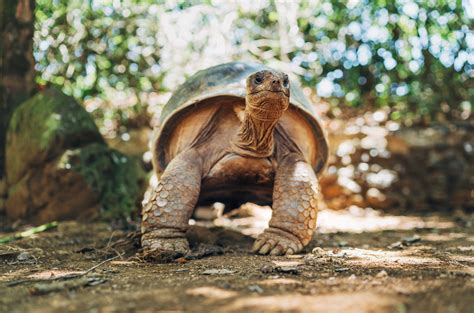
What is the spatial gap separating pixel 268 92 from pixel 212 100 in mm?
741

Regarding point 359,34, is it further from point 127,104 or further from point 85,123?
point 85,123

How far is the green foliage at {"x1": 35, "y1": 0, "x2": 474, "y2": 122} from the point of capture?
275 inches

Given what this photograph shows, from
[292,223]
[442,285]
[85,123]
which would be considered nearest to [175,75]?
[85,123]

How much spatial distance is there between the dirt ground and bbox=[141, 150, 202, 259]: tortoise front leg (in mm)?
156

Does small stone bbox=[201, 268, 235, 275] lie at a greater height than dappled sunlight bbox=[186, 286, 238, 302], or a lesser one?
lesser

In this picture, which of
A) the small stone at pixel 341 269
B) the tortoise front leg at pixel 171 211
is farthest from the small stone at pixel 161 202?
the small stone at pixel 341 269

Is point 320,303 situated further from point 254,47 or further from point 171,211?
point 254,47

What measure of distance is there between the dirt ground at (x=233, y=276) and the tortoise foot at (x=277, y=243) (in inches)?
4.6

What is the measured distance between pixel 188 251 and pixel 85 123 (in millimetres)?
2717

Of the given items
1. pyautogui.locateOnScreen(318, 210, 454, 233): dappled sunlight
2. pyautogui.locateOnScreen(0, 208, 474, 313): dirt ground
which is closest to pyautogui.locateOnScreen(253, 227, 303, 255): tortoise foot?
pyautogui.locateOnScreen(0, 208, 474, 313): dirt ground

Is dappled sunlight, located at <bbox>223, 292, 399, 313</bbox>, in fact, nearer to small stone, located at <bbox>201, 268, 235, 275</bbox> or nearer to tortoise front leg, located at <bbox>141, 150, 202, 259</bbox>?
small stone, located at <bbox>201, 268, 235, 275</bbox>

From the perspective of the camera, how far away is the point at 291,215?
10.2 feet

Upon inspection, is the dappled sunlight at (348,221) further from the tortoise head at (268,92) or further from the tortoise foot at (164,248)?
the tortoise head at (268,92)

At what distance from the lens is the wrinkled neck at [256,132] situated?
304 centimetres
